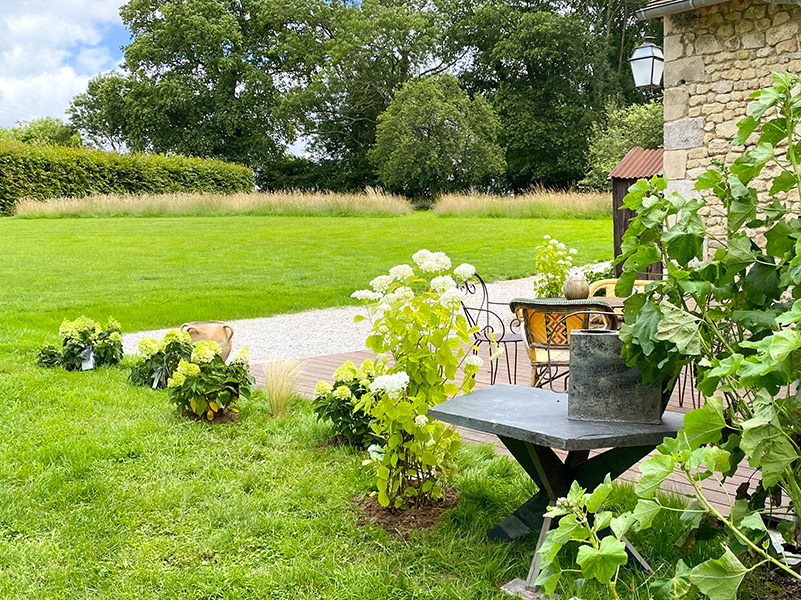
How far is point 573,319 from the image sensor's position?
469cm

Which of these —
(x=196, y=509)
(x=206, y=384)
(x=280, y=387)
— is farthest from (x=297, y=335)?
(x=196, y=509)

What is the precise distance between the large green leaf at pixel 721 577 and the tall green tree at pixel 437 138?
28.8 metres

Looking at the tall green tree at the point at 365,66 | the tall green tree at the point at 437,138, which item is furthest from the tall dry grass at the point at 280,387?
the tall green tree at the point at 365,66

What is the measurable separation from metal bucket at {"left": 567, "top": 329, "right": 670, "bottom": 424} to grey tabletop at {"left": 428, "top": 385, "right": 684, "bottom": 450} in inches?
1.4

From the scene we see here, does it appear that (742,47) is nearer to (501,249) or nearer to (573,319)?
(573,319)

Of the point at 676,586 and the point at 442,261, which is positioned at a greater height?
the point at 442,261

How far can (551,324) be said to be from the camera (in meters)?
4.60

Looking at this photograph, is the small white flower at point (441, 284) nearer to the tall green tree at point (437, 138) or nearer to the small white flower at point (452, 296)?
the small white flower at point (452, 296)

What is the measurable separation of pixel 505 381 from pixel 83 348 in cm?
330

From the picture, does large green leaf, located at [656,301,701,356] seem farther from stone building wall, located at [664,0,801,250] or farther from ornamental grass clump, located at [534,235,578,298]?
stone building wall, located at [664,0,801,250]

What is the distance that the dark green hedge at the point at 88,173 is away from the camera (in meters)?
21.5

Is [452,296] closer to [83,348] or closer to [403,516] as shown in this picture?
[403,516]

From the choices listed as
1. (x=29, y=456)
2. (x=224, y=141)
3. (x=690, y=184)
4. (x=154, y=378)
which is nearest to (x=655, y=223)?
(x=29, y=456)

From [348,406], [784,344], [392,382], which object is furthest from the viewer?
[348,406]
